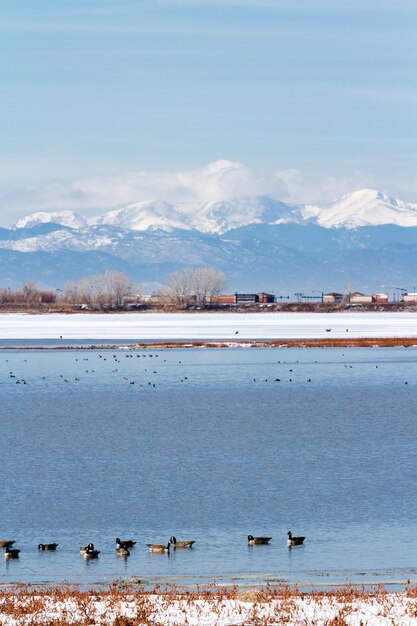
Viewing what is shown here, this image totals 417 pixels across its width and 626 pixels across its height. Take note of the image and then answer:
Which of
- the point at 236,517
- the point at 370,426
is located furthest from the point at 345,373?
the point at 236,517

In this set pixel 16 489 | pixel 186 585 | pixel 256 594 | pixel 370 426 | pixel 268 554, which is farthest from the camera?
pixel 370 426

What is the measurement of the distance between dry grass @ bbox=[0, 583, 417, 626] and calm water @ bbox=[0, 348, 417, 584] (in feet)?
5.68

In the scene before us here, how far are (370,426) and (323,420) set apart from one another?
2263 millimetres

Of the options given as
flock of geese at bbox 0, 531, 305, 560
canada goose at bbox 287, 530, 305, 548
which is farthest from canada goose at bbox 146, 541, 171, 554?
canada goose at bbox 287, 530, 305, 548

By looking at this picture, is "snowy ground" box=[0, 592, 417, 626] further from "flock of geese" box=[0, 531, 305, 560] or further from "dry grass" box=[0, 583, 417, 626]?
"flock of geese" box=[0, 531, 305, 560]

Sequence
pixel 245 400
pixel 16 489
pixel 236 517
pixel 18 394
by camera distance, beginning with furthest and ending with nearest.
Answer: pixel 18 394 → pixel 245 400 → pixel 16 489 → pixel 236 517

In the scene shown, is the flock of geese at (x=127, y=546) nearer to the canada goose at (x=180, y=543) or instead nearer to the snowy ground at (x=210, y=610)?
the canada goose at (x=180, y=543)

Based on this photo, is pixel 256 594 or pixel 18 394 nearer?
pixel 256 594

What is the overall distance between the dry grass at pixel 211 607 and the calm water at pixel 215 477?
1730mm

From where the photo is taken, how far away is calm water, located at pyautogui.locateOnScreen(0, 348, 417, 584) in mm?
18500

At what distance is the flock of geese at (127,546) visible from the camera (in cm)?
1870

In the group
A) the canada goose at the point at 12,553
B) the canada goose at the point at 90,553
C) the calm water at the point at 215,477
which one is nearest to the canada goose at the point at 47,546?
the calm water at the point at 215,477

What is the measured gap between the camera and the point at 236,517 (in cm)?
2161

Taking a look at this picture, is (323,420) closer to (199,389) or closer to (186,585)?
(199,389)
